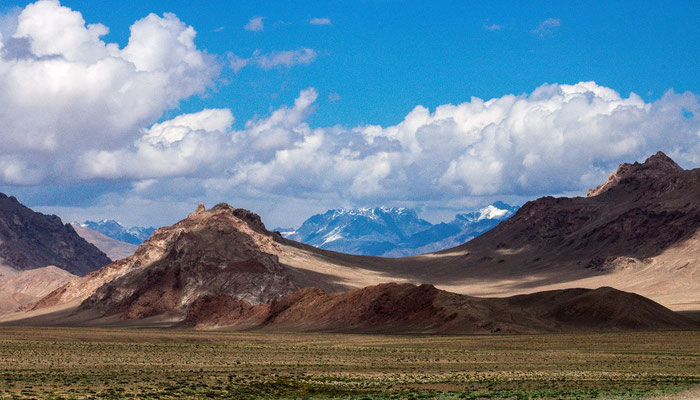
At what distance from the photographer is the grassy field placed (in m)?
50.8

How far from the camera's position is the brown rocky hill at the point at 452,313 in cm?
12888

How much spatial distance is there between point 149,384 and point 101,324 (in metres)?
137

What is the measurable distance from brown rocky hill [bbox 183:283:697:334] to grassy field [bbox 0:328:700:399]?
593 inches

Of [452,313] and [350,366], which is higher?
[452,313]

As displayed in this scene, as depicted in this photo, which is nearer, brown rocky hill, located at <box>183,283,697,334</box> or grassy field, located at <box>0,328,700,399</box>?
grassy field, located at <box>0,328,700,399</box>

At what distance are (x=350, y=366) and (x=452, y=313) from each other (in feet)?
204

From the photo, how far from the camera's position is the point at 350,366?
70438mm

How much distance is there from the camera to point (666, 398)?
156ft

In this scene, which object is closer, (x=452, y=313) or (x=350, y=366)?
(x=350, y=366)

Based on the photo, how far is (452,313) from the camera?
13075 cm

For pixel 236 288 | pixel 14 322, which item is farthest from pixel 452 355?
pixel 14 322

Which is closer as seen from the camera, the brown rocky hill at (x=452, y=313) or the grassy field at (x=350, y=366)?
the grassy field at (x=350, y=366)

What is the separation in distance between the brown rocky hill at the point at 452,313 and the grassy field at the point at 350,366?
1507 cm

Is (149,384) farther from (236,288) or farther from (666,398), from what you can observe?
(236,288)
